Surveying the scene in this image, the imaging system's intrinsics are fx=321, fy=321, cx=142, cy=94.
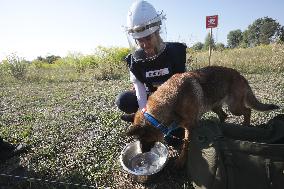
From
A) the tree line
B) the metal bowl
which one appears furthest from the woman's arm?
the tree line

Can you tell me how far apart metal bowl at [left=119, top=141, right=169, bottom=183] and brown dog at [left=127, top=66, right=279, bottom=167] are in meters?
0.21

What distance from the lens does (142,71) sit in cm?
448

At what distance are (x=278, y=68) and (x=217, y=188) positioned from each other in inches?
427

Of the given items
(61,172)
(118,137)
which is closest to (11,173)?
(61,172)

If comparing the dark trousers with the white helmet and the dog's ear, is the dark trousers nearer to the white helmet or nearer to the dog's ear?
the white helmet

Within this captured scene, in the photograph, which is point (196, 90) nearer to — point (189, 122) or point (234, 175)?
point (189, 122)

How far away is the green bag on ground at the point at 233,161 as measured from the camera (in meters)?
2.67

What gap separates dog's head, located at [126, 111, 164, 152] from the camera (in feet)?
11.2

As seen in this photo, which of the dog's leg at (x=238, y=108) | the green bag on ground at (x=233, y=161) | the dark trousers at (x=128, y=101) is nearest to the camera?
the green bag on ground at (x=233, y=161)

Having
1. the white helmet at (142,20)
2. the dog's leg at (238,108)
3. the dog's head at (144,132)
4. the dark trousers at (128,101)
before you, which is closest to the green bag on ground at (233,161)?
the dog's head at (144,132)

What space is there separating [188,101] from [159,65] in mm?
872

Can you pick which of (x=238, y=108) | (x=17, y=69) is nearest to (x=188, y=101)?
(x=238, y=108)

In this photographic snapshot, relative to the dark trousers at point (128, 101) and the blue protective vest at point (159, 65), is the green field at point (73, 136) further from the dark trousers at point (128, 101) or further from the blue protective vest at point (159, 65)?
the blue protective vest at point (159, 65)

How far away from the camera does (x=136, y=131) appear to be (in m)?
3.42
